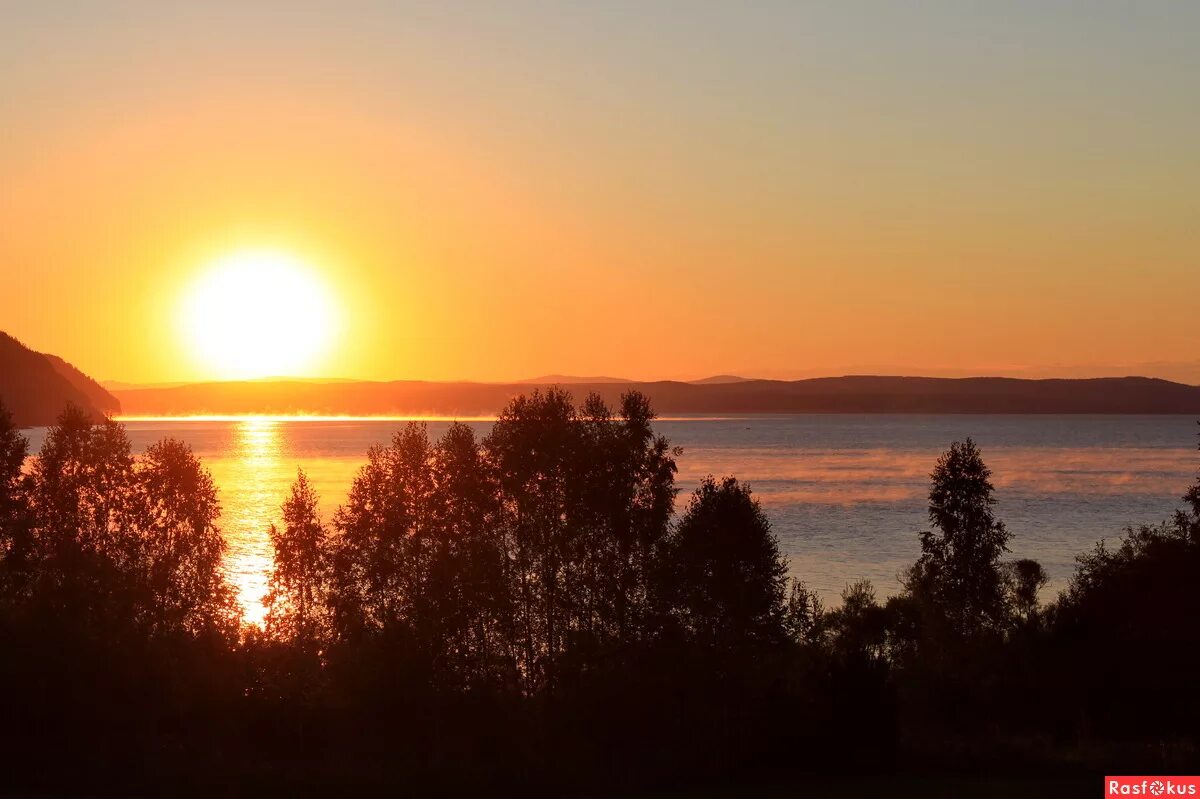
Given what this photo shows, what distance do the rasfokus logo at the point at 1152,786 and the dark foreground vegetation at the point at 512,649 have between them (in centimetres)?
296

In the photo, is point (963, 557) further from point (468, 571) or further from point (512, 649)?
point (468, 571)

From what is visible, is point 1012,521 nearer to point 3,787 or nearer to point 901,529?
point 901,529

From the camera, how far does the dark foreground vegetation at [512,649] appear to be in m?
47.7

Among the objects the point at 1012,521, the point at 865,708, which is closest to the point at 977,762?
the point at 865,708

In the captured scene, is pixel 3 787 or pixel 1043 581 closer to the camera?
pixel 3 787

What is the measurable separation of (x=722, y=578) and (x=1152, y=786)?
20.8 m

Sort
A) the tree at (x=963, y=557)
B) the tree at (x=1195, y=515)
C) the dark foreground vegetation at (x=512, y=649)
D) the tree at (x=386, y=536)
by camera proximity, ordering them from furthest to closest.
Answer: the tree at (x=963, y=557)
the tree at (x=1195, y=515)
the tree at (x=386, y=536)
the dark foreground vegetation at (x=512, y=649)

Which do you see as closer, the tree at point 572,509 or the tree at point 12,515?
the tree at point 572,509

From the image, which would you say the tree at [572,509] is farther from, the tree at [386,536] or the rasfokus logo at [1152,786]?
the rasfokus logo at [1152,786]

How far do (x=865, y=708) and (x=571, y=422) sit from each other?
20.7 m

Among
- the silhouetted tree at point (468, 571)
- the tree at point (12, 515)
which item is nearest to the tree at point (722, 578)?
the silhouetted tree at point (468, 571)

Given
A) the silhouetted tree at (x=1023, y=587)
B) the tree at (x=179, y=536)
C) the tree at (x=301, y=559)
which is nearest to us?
the tree at (x=179, y=536)

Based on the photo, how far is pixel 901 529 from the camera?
13300cm

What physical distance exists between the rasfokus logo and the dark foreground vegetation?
296 cm
